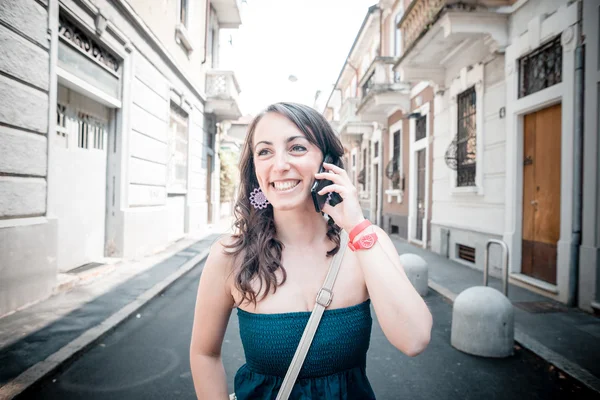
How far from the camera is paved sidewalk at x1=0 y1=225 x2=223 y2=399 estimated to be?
337 cm

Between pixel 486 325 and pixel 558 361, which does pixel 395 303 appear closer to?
pixel 486 325

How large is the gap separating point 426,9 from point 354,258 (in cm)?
897

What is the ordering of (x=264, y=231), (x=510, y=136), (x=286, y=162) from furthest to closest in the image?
1. (x=510, y=136)
2. (x=264, y=231)
3. (x=286, y=162)

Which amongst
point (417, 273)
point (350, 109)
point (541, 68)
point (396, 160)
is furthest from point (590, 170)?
point (350, 109)

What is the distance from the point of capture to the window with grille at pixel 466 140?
877cm

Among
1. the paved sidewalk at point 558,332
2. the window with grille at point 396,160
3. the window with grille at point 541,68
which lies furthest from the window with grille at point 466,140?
the window with grille at point 396,160

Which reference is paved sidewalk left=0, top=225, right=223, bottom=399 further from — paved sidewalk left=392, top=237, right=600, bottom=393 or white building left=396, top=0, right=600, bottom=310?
white building left=396, top=0, right=600, bottom=310

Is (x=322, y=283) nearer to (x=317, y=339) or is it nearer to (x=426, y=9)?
(x=317, y=339)

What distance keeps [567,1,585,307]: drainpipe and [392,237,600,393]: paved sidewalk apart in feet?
1.75

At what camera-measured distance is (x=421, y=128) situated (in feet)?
41.5

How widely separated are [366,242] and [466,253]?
8907 mm

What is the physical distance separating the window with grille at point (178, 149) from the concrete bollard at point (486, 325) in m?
9.12

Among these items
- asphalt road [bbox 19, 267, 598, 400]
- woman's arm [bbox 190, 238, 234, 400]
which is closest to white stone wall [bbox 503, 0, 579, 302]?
asphalt road [bbox 19, 267, 598, 400]

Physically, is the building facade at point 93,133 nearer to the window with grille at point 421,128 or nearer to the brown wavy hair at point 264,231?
the brown wavy hair at point 264,231
